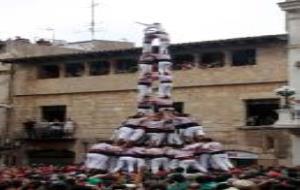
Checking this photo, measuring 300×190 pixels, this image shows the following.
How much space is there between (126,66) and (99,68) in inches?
68.6

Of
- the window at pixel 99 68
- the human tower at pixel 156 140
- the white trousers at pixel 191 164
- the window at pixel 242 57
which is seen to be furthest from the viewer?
the window at pixel 99 68

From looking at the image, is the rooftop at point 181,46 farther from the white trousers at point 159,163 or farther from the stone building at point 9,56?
the white trousers at point 159,163

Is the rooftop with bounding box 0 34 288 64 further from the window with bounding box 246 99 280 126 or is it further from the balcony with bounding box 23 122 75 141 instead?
the balcony with bounding box 23 122 75 141

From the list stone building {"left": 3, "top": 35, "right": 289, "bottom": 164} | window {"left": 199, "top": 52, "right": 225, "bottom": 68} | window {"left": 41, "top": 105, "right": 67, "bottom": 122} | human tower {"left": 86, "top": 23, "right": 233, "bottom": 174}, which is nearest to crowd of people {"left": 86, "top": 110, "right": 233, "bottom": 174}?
human tower {"left": 86, "top": 23, "right": 233, "bottom": 174}

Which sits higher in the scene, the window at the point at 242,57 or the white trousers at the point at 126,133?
the window at the point at 242,57

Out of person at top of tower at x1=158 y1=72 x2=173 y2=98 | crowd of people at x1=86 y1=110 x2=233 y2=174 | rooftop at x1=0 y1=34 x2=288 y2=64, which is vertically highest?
rooftop at x1=0 y1=34 x2=288 y2=64

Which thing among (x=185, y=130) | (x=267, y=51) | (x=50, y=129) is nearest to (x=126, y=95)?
(x=50, y=129)

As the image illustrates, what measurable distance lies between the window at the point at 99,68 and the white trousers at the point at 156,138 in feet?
47.1

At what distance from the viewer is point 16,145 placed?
45500mm

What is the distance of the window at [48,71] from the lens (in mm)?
46062

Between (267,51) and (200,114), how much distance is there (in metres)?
4.44

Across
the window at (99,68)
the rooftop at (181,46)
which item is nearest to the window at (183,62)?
the rooftop at (181,46)

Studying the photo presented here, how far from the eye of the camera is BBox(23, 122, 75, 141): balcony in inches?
1716

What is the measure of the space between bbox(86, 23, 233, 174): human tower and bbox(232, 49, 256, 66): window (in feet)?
27.7
